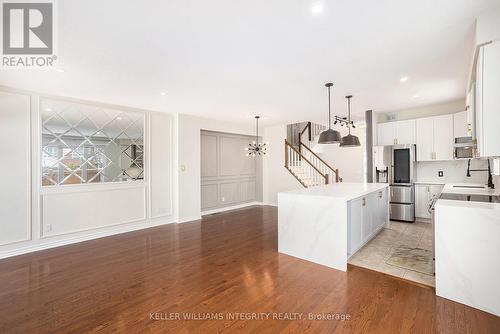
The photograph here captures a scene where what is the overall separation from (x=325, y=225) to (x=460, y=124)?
3.99 meters

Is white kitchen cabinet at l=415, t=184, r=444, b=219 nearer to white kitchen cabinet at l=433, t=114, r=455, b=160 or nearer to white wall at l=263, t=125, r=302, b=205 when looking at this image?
white kitchen cabinet at l=433, t=114, r=455, b=160

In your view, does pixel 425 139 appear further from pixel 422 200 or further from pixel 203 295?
pixel 203 295

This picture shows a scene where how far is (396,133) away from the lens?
5754 millimetres

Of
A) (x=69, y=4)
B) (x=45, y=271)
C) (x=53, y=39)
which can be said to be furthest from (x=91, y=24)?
(x=45, y=271)

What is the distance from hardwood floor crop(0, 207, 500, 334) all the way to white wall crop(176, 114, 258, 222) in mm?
2081

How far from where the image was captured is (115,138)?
16.8ft

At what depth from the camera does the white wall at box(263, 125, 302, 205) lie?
25.4ft

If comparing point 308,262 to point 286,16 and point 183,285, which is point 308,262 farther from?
point 286,16

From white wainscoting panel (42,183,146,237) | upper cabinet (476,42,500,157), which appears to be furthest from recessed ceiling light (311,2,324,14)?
white wainscoting panel (42,183,146,237)

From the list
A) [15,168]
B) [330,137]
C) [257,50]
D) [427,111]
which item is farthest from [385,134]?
[15,168]

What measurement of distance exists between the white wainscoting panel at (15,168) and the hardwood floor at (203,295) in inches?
20.1

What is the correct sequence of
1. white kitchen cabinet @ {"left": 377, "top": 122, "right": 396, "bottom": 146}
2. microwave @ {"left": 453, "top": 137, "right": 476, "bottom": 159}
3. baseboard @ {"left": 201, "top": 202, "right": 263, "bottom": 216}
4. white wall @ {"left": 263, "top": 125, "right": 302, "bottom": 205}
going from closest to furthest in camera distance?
microwave @ {"left": 453, "top": 137, "right": 476, "bottom": 159} < white kitchen cabinet @ {"left": 377, "top": 122, "right": 396, "bottom": 146} < baseboard @ {"left": 201, "top": 202, "right": 263, "bottom": 216} < white wall @ {"left": 263, "top": 125, "right": 302, "bottom": 205}

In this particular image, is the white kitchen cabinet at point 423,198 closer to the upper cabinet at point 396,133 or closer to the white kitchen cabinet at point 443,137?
the white kitchen cabinet at point 443,137

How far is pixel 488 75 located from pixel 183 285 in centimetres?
366
